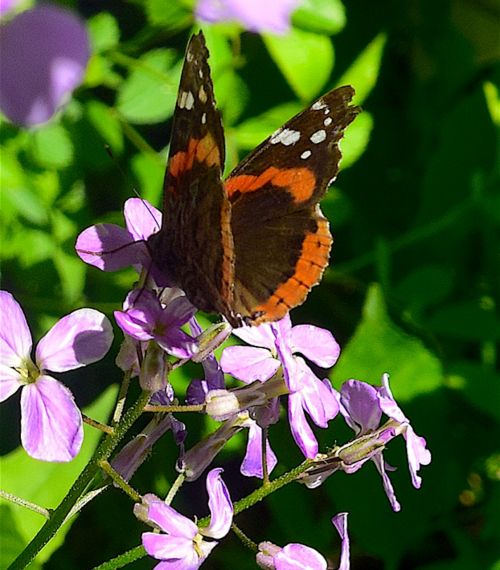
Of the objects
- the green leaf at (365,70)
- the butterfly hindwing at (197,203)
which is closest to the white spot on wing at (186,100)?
the butterfly hindwing at (197,203)

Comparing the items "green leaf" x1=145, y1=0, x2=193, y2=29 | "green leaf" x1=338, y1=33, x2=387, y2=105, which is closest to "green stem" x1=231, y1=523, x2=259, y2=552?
"green leaf" x1=145, y1=0, x2=193, y2=29

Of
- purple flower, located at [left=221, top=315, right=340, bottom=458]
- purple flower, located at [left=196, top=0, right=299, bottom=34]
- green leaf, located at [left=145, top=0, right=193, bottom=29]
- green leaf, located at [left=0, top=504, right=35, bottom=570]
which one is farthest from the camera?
green leaf, located at [left=145, top=0, right=193, bottom=29]

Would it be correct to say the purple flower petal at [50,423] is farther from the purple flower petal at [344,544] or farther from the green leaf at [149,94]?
the green leaf at [149,94]

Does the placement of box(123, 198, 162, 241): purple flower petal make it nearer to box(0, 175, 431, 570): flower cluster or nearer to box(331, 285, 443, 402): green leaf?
box(0, 175, 431, 570): flower cluster

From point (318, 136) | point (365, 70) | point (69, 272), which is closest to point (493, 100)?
point (365, 70)

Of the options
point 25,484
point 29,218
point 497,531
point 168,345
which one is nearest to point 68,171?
point 29,218

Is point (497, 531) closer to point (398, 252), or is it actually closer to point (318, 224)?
point (398, 252)
